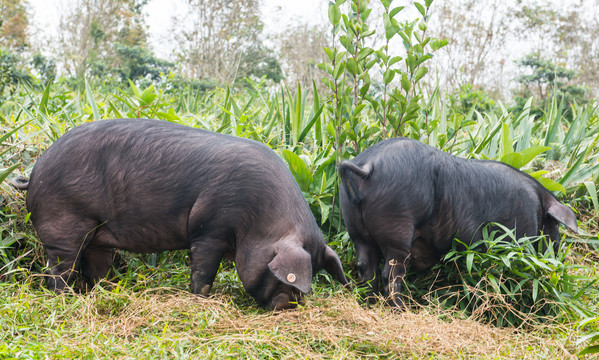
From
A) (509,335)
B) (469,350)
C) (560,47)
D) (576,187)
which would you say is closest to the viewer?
(469,350)

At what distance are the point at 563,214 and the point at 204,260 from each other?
2280 mm

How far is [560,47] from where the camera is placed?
1694cm

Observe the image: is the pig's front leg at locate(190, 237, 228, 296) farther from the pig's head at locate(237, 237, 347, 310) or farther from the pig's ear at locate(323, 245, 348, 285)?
the pig's ear at locate(323, 245, 348, 285)

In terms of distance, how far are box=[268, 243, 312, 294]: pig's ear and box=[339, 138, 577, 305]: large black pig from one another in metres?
0.69

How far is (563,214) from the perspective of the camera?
12.0 feet

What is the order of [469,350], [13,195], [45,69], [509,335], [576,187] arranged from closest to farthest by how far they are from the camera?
1. [469,350]
2. [509,335]
3. [13,195]
4. [576,187]
5. [45,69]

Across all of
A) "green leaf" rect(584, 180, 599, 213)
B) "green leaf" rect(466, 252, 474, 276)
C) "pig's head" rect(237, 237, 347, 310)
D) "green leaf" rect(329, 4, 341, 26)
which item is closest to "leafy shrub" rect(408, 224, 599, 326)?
"green leaf" rect(466, 252, 474, 276)

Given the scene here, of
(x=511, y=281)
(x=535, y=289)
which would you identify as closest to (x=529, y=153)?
(x=511, y=281)

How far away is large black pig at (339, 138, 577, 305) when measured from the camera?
3.32 m

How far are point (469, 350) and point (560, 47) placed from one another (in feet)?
54.1

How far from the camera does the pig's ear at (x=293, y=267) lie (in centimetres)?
271

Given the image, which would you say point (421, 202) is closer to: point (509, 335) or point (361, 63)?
point (509, 335)

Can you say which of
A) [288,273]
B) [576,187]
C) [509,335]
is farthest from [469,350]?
[576,187]

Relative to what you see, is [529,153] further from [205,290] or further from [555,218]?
[205,290]
